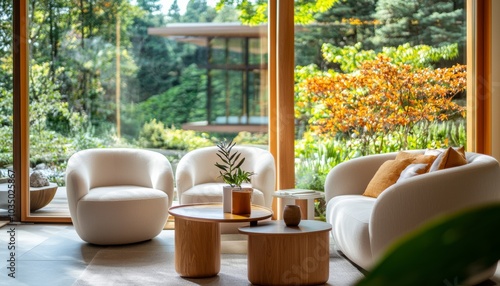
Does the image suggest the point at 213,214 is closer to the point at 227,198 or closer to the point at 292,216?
the point at 227,198

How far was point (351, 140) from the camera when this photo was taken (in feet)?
21.2

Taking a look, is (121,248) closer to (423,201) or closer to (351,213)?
(351,213)

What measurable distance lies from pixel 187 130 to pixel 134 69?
739 millimetres

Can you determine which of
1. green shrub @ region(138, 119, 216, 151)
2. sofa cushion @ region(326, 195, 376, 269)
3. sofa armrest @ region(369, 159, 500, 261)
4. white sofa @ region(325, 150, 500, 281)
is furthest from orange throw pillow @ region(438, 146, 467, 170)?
green shrub @ region(138, 119, 216, 151)

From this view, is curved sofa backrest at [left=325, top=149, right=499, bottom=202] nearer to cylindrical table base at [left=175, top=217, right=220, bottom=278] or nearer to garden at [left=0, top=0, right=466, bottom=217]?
garden at [left=0, top=0, right=466, bottom=217]

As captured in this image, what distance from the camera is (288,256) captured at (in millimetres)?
4098

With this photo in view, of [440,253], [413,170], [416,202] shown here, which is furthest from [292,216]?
[440,253]

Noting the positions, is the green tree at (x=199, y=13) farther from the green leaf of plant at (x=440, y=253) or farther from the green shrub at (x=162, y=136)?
the green leaf of plant at (x=440, y=253)

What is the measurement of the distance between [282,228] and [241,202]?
1.24ft

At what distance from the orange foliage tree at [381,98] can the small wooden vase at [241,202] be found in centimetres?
212

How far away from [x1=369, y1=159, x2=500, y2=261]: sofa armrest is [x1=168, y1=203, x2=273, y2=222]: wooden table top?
737mm

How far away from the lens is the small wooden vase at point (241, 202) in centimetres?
451

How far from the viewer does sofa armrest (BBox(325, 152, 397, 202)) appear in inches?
209

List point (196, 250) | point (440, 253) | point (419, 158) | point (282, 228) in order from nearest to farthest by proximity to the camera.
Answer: point (440, 253) → point (282, 228) → point (196, 250) → point (419, 158)
